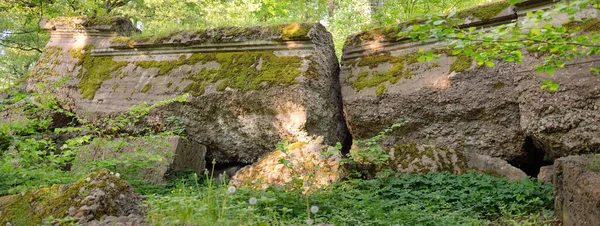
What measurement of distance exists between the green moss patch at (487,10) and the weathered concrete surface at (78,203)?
4.08 metres

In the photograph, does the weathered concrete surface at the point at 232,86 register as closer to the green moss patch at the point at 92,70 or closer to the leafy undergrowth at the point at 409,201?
the green moss patch at the point at 92,70

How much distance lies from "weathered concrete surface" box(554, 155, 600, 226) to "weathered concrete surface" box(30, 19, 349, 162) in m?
2.62

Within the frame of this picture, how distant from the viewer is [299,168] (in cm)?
415

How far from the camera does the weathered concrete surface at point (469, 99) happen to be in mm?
4062

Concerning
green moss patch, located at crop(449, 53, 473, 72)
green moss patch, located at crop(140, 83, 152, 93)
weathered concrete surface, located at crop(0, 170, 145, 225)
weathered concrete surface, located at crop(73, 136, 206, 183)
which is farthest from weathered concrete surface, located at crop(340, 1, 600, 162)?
weathered concrete surface, located at crop(0, 170, 145, 225)

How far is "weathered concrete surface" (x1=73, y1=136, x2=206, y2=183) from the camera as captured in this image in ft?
16.0

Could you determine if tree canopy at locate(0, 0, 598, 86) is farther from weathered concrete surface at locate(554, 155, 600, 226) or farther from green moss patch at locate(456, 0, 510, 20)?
weathered concrete surface at locate(554, 155, 600, 226)

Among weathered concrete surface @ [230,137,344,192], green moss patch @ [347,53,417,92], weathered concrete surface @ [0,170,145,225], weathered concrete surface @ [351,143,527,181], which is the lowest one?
weathered concrete surface @ [351,143,527,181]

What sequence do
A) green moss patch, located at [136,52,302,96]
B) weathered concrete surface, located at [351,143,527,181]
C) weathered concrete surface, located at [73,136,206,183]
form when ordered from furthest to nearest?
1. green moss patch, located at [136,52,302,96]
2. weathered concrete surface, located at [73,136,206,183]
3. weathered concrete surface, located at [351,143,527,181]

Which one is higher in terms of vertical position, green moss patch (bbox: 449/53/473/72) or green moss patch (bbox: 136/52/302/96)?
green moss patch (bbox: 136/52/302/96)

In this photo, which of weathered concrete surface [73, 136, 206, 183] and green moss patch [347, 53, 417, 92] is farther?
green moss patch [347, 53, 417, 92]

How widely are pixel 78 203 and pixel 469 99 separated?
3.90 metres

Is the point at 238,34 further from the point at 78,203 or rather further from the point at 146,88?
the point at 78,203

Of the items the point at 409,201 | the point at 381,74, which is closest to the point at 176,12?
the point at 381,74
